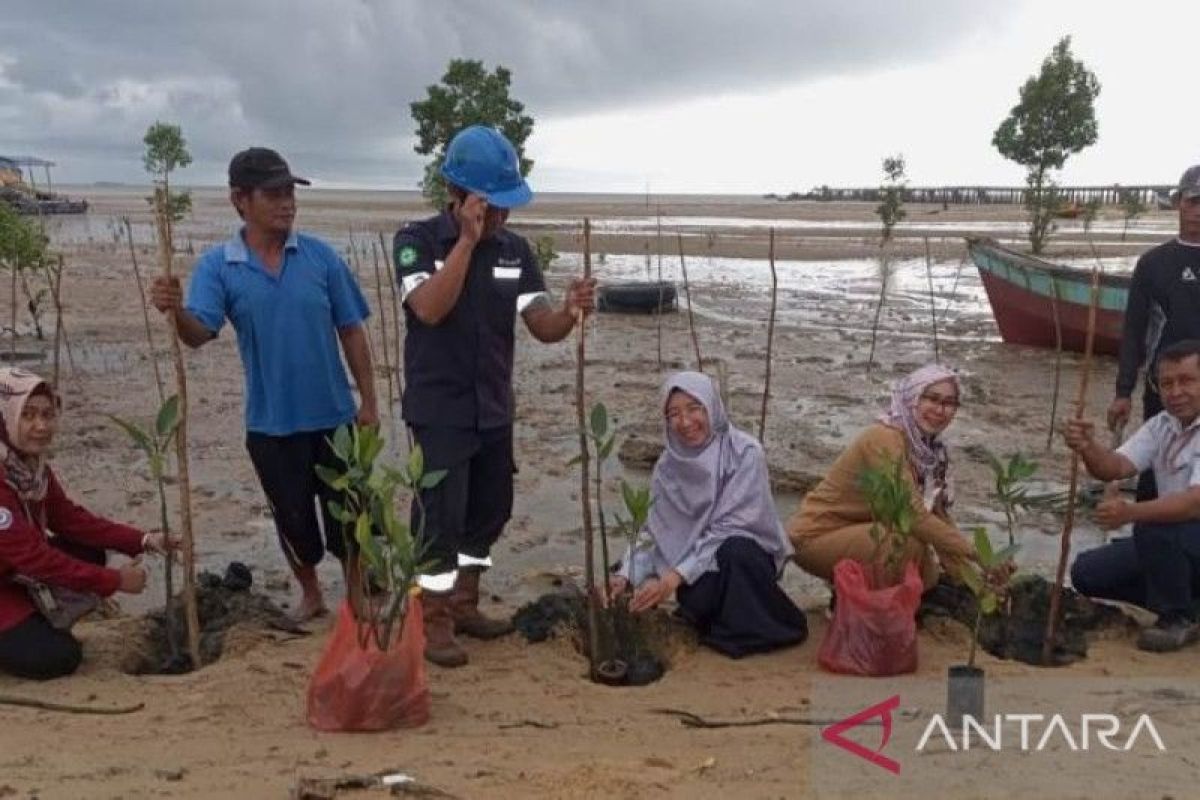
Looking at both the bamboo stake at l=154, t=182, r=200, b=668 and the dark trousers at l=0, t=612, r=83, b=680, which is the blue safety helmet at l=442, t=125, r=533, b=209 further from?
the dark trousers at l=0, t=612, r=83, b=680

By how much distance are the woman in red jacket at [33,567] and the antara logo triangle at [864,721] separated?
2.16 metres

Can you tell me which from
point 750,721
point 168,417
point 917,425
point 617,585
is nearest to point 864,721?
point 750,721

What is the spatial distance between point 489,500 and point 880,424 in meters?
1.36

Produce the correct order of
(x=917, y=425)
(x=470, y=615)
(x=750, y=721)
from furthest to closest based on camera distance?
(x=470, y=615) < (x=917, y=425) < (x=750, y=721)

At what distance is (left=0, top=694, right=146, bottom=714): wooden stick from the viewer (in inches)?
117

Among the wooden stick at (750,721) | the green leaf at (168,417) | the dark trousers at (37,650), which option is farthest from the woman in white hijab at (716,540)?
the dark trousers at (37,650)

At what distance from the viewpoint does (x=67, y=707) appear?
9.80 feet

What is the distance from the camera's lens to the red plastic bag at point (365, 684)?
2.79 meters

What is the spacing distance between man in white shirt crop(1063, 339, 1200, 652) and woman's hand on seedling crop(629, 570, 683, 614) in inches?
54.1

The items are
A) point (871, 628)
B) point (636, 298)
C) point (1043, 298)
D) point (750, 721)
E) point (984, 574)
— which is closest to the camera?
point (750, 721)

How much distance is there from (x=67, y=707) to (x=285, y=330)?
1.32m

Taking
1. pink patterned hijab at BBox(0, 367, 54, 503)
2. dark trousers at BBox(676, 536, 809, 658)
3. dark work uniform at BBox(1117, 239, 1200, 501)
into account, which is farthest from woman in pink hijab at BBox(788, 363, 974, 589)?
pink patterned hijab at BBox(0, 367, 54, 503)

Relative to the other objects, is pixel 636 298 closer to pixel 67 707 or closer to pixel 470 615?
pixel 470 615

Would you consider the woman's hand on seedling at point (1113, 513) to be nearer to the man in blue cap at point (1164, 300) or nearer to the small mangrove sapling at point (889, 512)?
the small mangrove sapling at point (889, 512)
